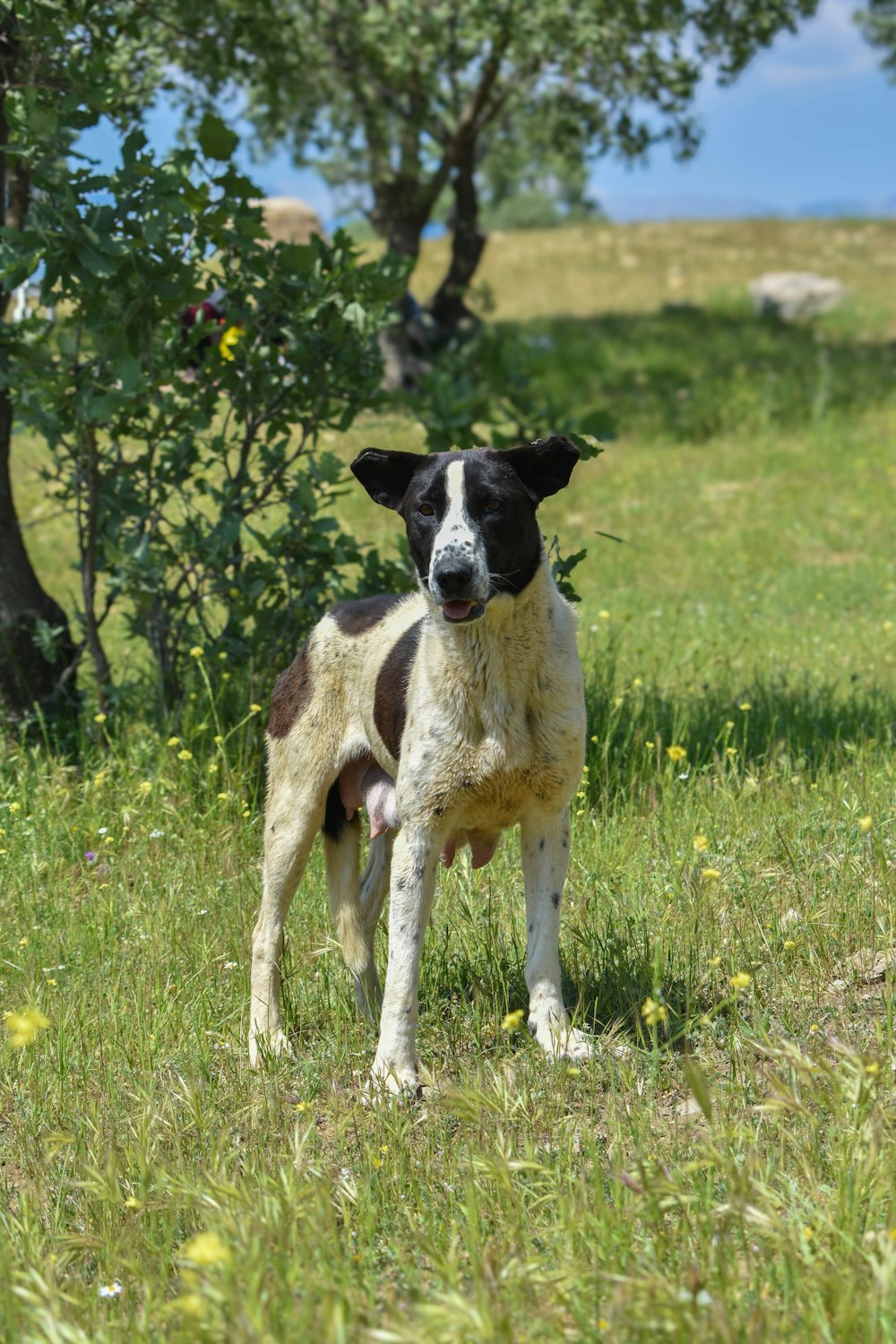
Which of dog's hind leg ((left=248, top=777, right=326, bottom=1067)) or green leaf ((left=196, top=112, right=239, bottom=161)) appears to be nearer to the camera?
dog's hind leg ((left=248, top=777, right=326, bottom=1067))

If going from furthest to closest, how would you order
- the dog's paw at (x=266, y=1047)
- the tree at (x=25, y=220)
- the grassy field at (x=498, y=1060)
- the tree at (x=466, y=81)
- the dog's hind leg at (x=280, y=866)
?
the tree at (x=466, y=81) → the tree at (x=25, y=220) → the dog's hind leg at (x=280, y=866) → the dog's paw at (x=266, y=1047) → the grassy field at (x=498, y=1060)

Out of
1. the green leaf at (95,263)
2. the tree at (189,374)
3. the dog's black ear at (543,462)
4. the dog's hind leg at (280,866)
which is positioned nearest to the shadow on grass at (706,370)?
the tree at (189,374)

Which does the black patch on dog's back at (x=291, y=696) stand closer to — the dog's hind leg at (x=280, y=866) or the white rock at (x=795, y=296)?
the dog's hind leg at (x=280, y=866)

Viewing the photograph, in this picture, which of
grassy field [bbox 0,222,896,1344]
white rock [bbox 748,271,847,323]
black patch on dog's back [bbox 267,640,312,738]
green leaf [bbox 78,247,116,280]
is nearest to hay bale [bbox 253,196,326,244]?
white rock [bbox 748,271,847,323]

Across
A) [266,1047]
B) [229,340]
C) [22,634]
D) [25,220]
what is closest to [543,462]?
[266,1047]

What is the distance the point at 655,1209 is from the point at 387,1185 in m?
0.94

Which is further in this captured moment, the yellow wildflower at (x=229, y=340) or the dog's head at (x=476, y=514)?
the yellow wildflower at (x=229, y=340)

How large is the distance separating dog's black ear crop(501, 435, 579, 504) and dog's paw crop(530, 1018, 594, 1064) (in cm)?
157

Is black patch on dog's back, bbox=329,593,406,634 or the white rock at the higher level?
the white rock

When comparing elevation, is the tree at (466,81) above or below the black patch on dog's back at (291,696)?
above

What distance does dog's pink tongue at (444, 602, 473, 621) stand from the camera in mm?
3752

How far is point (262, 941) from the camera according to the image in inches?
186

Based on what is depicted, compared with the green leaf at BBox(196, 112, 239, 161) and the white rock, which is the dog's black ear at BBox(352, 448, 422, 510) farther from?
the white rock

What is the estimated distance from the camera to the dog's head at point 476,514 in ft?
12.1
